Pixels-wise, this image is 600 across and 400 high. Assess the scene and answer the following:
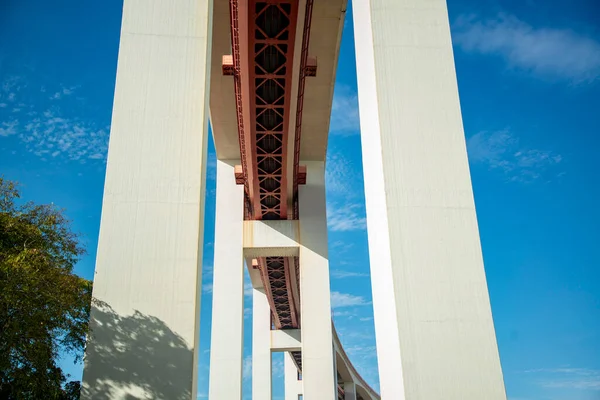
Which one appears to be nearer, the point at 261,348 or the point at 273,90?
the point at 273,90

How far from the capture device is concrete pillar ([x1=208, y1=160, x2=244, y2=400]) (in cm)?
2392

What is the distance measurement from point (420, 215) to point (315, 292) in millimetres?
17928

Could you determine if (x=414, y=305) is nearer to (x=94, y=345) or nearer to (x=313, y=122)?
(x=94, y=345)

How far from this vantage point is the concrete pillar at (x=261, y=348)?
126 feet

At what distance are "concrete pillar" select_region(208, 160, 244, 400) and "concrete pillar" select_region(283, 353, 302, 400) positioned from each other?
30.3 m

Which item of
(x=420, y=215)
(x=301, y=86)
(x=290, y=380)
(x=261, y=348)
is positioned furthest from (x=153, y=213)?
(x=290, y=380)

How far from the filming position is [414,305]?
7.88 meters

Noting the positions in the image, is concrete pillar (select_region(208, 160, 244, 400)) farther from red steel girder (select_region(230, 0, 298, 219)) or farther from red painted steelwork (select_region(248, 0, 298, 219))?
red painted steelwork (select_region(248, 0, 298, 219))

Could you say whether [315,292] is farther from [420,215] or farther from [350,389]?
[350,389]

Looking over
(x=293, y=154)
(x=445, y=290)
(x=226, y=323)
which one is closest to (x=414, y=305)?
(x=445, y=290)

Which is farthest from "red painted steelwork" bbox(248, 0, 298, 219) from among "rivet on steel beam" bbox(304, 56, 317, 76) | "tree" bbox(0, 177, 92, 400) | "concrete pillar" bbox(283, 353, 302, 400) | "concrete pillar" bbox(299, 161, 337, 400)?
"concrete pillar" bbox(283, 353, 302, 400)

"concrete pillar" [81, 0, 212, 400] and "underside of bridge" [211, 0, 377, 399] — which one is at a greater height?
"underside of bridge" [211, 0, 377, 399]

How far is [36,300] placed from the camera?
8875 mm

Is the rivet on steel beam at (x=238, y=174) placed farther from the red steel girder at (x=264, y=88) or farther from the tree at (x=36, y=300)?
the tree at (x=36, y=300)
